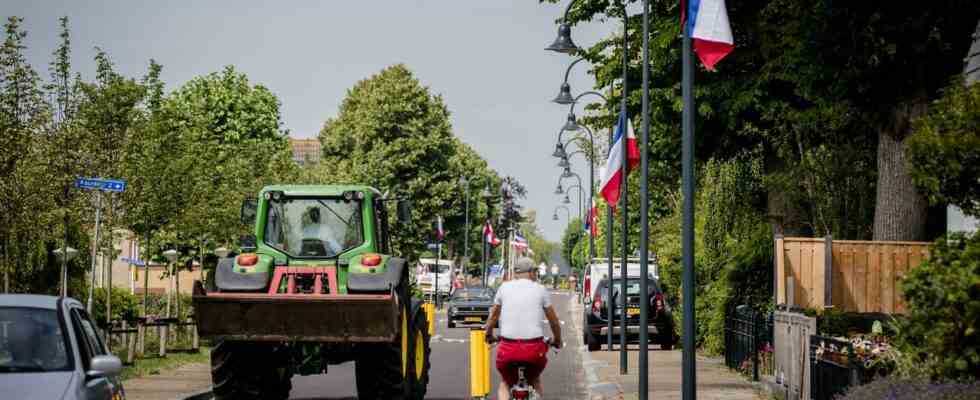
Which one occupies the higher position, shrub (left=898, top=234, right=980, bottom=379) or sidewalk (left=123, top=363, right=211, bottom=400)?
shrub (left=898, top=234, right=980, bottom=379)

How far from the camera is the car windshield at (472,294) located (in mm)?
51250

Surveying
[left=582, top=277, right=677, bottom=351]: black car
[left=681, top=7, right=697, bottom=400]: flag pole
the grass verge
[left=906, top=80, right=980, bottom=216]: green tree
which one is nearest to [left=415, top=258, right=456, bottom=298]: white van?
[left=582, top=277, right=677, bottom=351]: black car

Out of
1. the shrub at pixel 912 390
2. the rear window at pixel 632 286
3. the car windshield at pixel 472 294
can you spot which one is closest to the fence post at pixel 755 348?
the shrub at pixel 912 390

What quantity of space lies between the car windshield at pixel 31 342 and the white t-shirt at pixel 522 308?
4120 mm

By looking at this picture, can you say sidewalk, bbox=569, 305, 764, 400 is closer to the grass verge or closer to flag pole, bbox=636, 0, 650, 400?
flag pole, bbox=636, 0, 650, 400

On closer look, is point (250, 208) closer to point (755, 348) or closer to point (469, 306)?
point (755, 348)

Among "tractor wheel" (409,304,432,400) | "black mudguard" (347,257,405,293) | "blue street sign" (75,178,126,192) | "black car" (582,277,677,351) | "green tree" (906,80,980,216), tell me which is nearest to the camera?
"green tree" (906,80,980,216)

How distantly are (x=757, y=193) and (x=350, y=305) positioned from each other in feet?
51.1

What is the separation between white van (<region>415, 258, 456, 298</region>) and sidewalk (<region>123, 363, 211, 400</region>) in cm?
5461

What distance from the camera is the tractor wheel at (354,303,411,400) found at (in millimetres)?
17438

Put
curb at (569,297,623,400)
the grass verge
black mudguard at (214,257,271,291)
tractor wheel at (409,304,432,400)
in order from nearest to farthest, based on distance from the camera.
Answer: black mudguard at (214,257,271,291)
tractor wheel at (409,304,432,400)
curb at (569,297,623,400)
the grass verge

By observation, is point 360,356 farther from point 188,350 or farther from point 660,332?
point 660,332

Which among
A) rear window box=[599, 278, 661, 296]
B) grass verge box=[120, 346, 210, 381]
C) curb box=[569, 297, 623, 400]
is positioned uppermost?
rear window box=[599, 278, 661, 296]

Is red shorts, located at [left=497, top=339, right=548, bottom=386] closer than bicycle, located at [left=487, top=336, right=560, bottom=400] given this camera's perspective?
No
